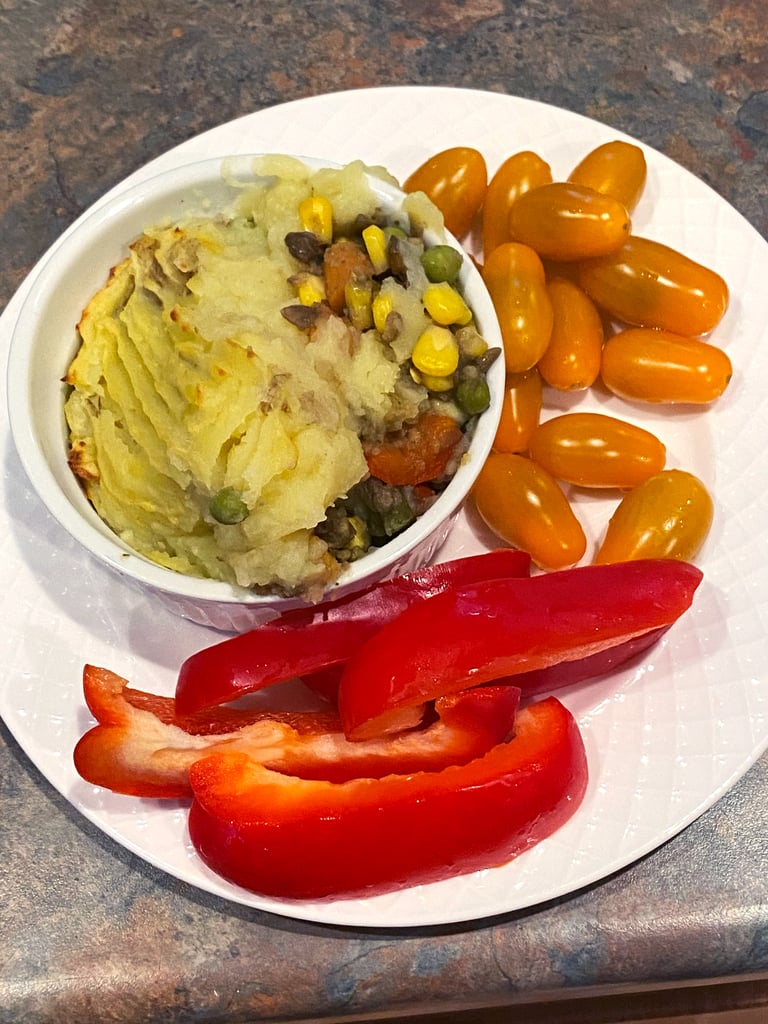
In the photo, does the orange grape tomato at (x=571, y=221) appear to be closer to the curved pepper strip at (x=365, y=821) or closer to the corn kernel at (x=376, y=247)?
the corn kernel at (x=376, y=247)

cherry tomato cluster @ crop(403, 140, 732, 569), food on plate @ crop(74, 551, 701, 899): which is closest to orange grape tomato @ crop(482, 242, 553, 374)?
cherry tomato cluster @ crop(403, 140, 732, 569)

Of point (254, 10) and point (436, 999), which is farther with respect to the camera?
point (254, 10)

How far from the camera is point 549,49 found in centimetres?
200

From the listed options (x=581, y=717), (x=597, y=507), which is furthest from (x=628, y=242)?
(x=581, y=717)

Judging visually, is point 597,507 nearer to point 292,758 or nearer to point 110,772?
point 292,758

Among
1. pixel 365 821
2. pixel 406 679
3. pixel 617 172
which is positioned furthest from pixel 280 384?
pixel 617 172

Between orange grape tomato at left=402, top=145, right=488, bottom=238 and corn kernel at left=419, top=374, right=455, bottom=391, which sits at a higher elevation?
orange grape tomato at left=402, top=145, right=488, bottom=238

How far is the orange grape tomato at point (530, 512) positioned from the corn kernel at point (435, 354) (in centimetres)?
19

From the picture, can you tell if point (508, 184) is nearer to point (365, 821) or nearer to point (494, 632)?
point (494, 632)

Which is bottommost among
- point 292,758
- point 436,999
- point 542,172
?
point 436,999

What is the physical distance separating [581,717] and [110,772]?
0.62 m

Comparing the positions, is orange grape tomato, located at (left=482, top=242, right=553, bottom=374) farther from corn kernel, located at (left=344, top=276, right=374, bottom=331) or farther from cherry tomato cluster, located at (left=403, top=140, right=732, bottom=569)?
corn kernel, located at (left=344, top=276, right=374, bottom=331)

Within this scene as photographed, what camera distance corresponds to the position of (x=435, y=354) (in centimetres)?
113

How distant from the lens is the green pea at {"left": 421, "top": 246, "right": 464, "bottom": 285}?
1194mm
